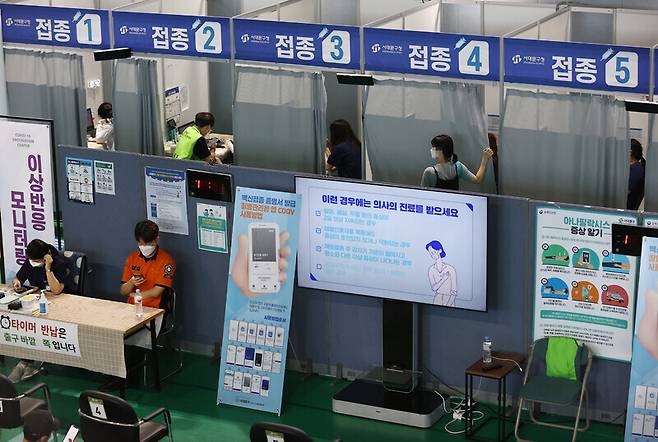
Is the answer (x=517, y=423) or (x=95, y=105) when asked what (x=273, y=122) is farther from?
(x=95, y=105)

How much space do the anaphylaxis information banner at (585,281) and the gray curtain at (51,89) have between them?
14.1ft

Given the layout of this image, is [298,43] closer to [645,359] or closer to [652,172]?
[652,172]

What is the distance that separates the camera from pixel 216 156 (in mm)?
11414

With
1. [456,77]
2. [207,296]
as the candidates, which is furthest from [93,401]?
[456,77]

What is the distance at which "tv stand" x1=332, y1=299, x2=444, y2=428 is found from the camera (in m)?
7.78

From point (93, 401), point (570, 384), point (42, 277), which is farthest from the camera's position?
point (42, 277)

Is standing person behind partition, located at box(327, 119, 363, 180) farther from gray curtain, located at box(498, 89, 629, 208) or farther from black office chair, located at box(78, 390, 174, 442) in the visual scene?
black office chair, located at box(78, 390, 174, 442)

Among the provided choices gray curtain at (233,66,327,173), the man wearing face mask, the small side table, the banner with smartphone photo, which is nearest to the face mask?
the man wearing face mask

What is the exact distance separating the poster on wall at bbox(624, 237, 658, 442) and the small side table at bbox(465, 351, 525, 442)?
2.42ft

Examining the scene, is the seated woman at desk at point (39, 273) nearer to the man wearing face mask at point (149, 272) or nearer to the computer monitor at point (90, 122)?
the man wearing face mask at point (149, 272)

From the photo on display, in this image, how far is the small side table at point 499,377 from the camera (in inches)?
291

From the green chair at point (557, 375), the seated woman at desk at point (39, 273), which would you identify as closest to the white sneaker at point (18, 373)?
the seated woman at desk at point (39, 273)

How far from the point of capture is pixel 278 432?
20.5ft

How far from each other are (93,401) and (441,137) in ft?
9.97
